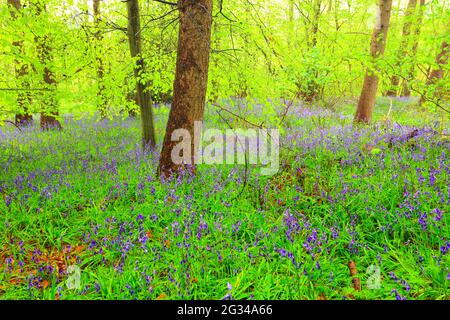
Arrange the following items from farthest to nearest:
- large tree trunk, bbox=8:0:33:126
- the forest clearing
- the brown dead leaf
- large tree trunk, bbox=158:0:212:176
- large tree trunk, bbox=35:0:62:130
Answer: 1. large tree trunk, bbox=35:0:62:130
2. large tree trunk, bbox=8:0:33:126
3. large tree trunk, bbox=158:0:212:176
4. the forest clearing
5. the brown dead leaf

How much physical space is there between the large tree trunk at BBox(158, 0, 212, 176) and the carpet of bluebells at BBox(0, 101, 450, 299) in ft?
3.06

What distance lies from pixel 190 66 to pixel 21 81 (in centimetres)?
355

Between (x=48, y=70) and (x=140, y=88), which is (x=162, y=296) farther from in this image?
(x=48, y=70)

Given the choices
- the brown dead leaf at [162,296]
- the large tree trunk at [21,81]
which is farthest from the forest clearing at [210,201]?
the large tree trunk at [21,81]

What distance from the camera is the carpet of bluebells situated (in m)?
2.51

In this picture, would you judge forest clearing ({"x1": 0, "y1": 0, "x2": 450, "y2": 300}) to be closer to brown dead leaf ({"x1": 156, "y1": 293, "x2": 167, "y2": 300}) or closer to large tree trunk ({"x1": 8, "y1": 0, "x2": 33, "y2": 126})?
brown dead leaf ({"x1": 156, "y1": 293, "x2": 167, "y2": 300})

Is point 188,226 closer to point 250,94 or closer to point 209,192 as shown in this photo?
point 209,192

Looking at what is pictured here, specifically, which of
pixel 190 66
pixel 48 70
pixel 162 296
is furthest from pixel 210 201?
pixel 48 70

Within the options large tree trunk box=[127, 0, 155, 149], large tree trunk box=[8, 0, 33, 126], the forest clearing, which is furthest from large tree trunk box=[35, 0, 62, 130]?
large tree trunk box=[127, 0, 155, 149]

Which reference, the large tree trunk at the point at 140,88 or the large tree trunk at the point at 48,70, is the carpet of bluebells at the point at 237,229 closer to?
the large tree trunk at the point at 48,70

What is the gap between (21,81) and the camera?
17.2 feet

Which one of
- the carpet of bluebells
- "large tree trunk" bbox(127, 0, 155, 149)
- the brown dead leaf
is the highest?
"large tree trunk" bbox(127, 0, 155, 149)

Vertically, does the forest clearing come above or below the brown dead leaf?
above

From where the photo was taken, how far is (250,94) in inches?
239
